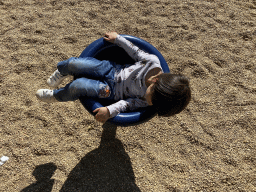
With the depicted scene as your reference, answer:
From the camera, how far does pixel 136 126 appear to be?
2.07m

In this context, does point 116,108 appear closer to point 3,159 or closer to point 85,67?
point 85,67

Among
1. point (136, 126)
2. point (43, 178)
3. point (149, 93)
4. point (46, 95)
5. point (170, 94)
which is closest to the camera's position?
point (170, 94)

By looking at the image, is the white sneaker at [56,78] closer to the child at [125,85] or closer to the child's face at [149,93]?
the child at [125,85]

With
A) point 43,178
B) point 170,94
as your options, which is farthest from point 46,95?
point 170,94


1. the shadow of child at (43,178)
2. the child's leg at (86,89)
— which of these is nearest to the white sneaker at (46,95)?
the child's leg at (86,89)

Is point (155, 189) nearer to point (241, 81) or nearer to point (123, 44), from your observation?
point (123, 44)

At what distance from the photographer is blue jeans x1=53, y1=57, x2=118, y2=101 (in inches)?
60.0

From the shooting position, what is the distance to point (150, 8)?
264 centimetres

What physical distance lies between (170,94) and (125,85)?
438mm

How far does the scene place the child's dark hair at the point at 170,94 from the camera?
1348 mm

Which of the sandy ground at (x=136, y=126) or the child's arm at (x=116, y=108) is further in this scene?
the sandy ground at (x=136, y=126)

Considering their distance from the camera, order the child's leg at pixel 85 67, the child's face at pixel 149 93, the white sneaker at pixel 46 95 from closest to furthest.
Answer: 1. the child's face at pixel 149 93
2. the child's leg at pixel 85 67
3. the white sneaker at pixel 46 95

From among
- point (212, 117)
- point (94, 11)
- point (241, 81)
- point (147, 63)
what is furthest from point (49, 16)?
point (241, 81)

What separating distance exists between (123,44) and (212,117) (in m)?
1.16
